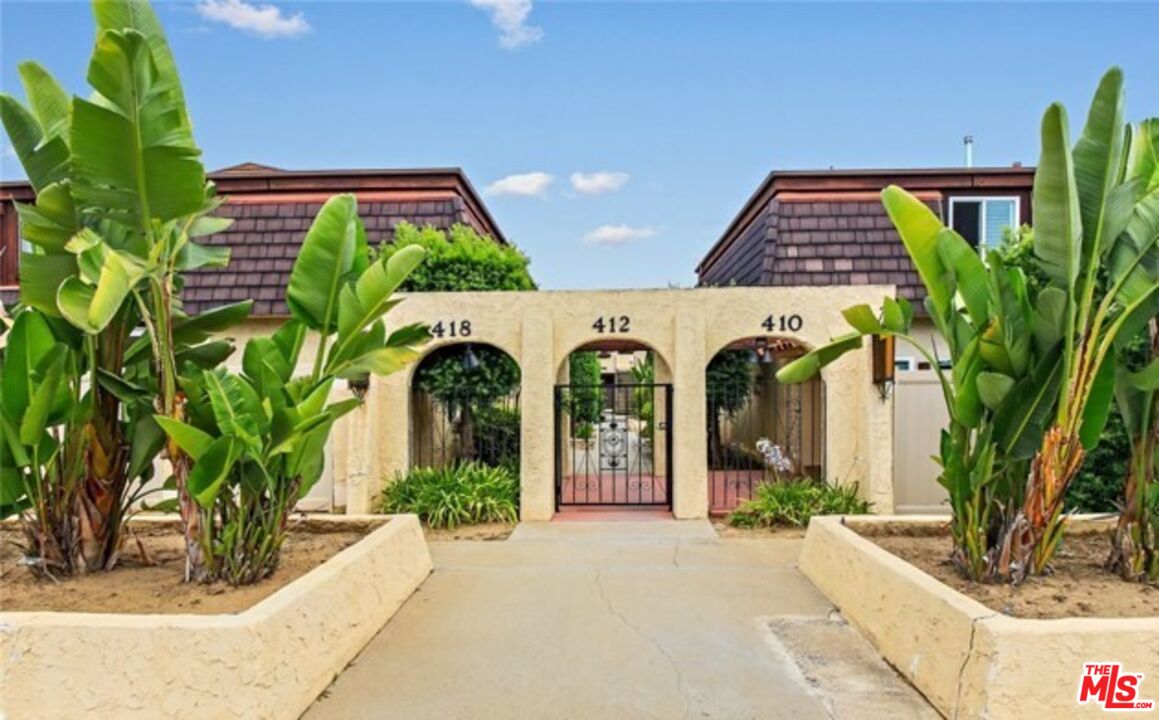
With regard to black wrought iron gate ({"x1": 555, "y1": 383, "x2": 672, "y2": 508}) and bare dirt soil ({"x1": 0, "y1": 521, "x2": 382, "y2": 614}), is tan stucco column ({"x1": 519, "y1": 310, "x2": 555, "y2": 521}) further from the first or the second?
bare dirt soil ({"x1": 0, "y1": 521, "x2": 382, "y2": 614})

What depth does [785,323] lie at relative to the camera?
11.2 metres

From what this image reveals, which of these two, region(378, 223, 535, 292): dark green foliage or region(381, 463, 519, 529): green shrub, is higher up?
region(378, 223, 535, 292): dark green foliage

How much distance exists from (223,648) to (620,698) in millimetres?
2280

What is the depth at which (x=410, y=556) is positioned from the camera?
739 cm

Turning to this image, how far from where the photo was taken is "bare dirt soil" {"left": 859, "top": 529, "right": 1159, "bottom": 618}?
501 centimetres

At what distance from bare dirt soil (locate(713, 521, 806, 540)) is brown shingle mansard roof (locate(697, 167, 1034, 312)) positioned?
4.93 meters

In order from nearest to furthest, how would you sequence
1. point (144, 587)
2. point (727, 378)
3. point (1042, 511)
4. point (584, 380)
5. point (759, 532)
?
point (1042, 511)
point (144, 587)
point (759, 532)
point (727, 378)
point (584, 380)

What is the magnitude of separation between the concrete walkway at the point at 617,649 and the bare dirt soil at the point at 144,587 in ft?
2.69

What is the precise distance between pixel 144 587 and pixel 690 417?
7.17m

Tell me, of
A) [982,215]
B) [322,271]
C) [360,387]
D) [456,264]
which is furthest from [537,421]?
[982,215]

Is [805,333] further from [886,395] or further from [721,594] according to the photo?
[721,594]

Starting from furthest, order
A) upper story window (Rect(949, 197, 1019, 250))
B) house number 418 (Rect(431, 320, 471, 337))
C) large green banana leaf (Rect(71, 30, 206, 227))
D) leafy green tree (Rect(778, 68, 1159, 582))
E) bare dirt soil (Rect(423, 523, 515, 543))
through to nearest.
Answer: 1. upper story window (Rect(949, 197, 1019, 250))
2. house number 418 (Rect(431, 320, 471, 337))
3. bare dirt soil (Rect(423, 523, 515, 543))
4. leafy green tree (Rect(778, 68, 1159, 582))
5. large green banana leaf (Rect(71, 30, 206, 227))

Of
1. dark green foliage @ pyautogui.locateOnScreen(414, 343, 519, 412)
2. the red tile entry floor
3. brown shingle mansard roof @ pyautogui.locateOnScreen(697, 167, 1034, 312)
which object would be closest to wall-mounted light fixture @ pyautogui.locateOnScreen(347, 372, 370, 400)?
dark green foliage @ pyautogui.locateOnScreen(414, 343, 519, 412)

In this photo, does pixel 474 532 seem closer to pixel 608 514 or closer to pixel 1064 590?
pixel 608 514
